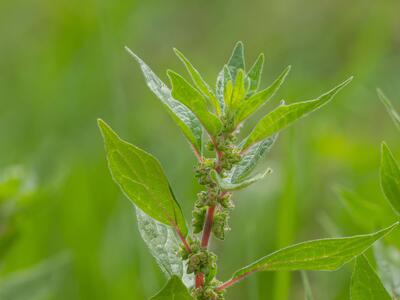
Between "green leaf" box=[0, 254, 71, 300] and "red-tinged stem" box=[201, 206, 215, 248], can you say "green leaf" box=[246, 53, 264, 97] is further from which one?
"green leaf" box=[0, 254, 71, 300]

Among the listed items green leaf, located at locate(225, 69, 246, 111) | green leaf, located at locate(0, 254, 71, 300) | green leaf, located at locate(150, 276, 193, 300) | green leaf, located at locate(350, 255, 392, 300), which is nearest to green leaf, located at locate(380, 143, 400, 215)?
green leaf, located at locate(350, 255, 392, 300)

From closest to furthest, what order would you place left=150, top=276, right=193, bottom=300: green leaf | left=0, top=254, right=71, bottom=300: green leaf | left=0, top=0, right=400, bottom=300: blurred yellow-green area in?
left=150, top=276, right=193, bottom=300: green leaf < left=0, top=254, right=71, bottom=300: green leaf < left=0, top=0, right=400, bottom=300: blurred yellow-green area

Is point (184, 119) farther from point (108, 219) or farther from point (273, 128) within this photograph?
point (108, 219)

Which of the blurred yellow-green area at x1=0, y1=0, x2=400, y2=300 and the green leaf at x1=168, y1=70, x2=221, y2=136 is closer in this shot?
the green leaf at x1=168, y1=70, x2=221, y2=136

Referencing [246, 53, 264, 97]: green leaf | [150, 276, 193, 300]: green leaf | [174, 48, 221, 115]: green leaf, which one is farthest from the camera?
[246, 53, 264, 97]: green leaf

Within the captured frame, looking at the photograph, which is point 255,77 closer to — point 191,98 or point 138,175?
point 191,98

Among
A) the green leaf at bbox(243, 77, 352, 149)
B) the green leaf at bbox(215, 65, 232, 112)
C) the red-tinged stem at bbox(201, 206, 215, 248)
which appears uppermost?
the green leaf at bbox(215, 65, 232, 112)

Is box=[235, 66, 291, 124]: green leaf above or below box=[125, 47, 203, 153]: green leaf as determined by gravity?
below
